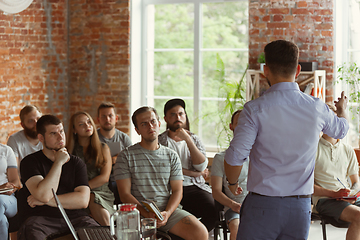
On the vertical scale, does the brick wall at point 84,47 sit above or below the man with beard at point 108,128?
above

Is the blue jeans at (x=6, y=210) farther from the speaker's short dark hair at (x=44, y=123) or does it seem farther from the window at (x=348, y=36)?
the window at (x=348, y=36)

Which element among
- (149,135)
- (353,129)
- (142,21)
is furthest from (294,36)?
(149,135)

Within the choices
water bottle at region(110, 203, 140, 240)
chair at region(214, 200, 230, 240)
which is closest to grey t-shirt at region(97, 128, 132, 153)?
chair at region(214, 200, 230, 240)

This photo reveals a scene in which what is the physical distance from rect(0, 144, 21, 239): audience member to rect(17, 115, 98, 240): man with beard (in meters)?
0.31

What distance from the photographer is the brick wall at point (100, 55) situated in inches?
213

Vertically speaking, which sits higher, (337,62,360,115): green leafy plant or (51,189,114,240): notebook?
(337,62,360,115): green leafy plant

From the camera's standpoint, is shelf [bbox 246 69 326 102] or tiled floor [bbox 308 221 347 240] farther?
shelf [bbox 246 69 326 102]

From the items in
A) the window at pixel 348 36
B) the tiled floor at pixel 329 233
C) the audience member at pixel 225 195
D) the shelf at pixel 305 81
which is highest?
the window at pixel 348 36

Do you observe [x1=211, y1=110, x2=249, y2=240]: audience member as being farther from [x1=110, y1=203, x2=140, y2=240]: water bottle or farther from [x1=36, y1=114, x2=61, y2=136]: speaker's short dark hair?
[x1=36, y1=114, x2=61, y2=136]: speaker's short dark hair

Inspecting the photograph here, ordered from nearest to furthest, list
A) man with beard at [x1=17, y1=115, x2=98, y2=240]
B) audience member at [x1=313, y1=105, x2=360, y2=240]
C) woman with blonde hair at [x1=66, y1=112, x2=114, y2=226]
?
man with beard at [x1=17, y1=115, x2=98, y2=240], audience member at [x1=313, y1=105, x2=360, y2=240], woman with blonde hair at [x1=66, y1=112, x2=114, y2=226]

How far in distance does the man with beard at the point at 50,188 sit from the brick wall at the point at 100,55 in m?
2.63

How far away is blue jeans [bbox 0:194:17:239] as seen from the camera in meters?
2.96

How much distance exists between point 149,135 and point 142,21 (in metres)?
2.99

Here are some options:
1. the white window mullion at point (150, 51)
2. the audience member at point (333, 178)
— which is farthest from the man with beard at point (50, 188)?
the white window mullion at point (150, 51)
